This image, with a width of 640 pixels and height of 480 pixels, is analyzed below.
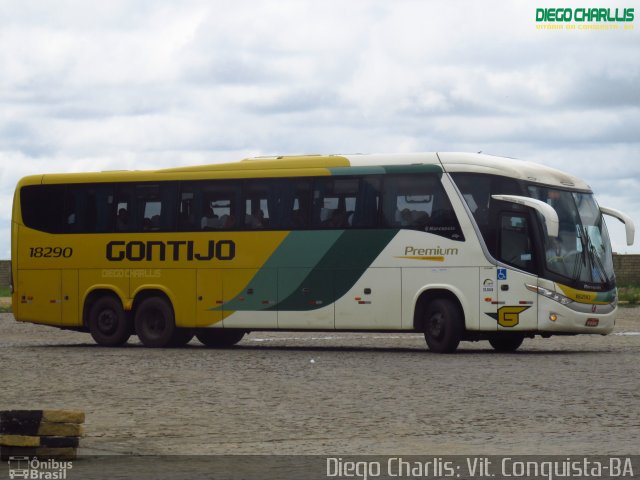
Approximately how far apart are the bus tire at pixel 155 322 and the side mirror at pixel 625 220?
8.29 meters

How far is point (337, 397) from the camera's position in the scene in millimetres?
17203

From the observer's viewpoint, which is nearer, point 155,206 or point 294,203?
point 294,203

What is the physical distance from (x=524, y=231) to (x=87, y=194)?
8.89 meters

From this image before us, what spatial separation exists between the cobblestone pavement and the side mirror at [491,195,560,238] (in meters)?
2.13

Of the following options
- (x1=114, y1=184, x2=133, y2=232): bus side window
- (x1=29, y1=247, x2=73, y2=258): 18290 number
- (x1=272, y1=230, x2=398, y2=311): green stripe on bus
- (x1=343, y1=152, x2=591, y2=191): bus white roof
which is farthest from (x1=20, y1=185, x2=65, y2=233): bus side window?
(x1=343, y1=152, x2=591, y2=191): bus white roof

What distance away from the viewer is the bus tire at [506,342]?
25797 millimetres

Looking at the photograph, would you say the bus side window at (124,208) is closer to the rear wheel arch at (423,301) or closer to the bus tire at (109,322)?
the bus tire at (109,322)

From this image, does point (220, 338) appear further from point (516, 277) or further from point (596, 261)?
point (596, 261)

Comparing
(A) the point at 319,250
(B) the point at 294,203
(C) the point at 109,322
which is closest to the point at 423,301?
(A) the point at 319,250

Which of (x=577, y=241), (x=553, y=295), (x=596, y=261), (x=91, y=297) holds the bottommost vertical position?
(x=91, y=297)

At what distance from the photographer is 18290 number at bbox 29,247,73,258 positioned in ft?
92.2

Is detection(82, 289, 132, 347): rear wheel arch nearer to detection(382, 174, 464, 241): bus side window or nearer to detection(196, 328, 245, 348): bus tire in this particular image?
detection(196, 328, 245, 348): bus tire

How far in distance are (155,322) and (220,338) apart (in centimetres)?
165

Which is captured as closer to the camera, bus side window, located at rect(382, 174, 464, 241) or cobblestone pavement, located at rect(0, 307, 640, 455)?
cobblestone pavement, located at rect(0, 307, 640, 455)
